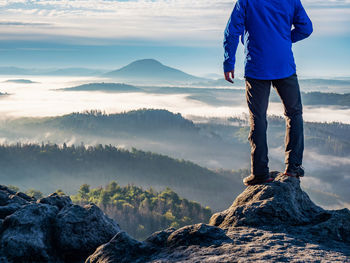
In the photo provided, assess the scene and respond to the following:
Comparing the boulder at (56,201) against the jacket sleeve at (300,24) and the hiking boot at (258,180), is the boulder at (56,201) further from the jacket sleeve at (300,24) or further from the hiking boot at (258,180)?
the jacket sleeve at (300,24)

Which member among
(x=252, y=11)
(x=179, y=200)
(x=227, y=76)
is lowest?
(x=179, y=200)

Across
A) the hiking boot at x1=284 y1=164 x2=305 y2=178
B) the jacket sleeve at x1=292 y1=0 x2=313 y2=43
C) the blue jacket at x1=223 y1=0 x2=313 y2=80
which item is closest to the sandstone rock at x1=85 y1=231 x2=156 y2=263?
the hiking boot at x1=284 y1=164 x2=305 y2=178

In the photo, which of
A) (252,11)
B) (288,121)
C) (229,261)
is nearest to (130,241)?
(229,261)

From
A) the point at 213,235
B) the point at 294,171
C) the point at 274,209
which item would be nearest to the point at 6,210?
the point at 213,235

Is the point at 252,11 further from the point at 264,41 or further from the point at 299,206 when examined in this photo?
the point at 299,206

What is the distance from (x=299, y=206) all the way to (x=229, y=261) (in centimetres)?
363

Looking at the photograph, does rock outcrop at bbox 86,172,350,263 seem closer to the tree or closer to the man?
the man

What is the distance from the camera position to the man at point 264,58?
8953mm

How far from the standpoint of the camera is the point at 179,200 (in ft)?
518

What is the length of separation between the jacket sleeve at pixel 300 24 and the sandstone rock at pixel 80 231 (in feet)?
23.8

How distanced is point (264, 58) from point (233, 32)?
1.05 metres

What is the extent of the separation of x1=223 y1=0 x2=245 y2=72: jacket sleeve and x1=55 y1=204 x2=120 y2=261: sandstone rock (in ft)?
16.8

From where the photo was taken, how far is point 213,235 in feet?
23.2

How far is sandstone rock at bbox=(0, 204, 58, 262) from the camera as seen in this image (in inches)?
309
